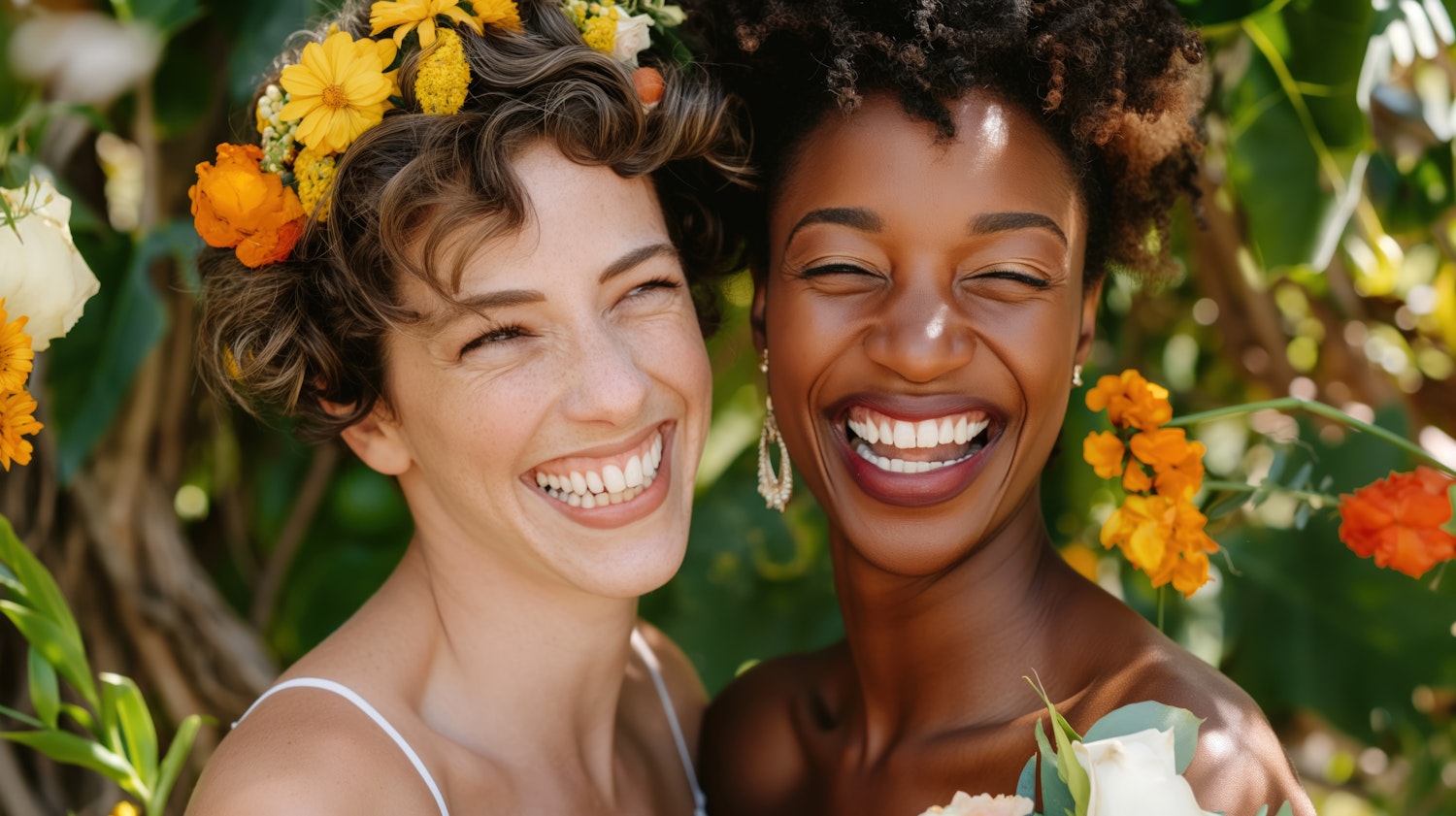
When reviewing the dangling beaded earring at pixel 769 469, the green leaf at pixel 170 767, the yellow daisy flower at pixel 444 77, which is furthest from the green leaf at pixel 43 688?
the dangling beaded earring at pixel 769 469

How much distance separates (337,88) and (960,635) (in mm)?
1199

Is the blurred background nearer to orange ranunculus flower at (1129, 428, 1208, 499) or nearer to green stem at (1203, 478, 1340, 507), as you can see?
green stem at (1203, 478, 1340, 507)

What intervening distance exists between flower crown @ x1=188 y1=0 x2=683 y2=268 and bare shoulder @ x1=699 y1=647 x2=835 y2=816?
3.77 feet

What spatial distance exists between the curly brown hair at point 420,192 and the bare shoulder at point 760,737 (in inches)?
35.3

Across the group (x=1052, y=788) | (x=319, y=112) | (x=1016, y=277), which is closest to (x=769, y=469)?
(x=1016, y=277)

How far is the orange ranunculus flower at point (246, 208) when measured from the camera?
1758mm

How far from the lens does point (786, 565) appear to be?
9.93 ft

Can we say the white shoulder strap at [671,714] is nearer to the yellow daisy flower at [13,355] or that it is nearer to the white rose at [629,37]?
the white rose at [629,37]

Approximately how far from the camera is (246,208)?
5.82 ft

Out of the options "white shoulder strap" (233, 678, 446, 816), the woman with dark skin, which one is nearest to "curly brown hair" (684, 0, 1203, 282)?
the woman with dark skin

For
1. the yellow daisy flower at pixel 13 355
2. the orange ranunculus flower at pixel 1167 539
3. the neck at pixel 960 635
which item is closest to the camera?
the yellow daisy flower at pixel 13 355

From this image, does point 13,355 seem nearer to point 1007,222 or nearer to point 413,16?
point 413,16

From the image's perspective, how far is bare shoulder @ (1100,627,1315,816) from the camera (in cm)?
150

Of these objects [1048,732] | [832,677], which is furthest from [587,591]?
[1048,732]
